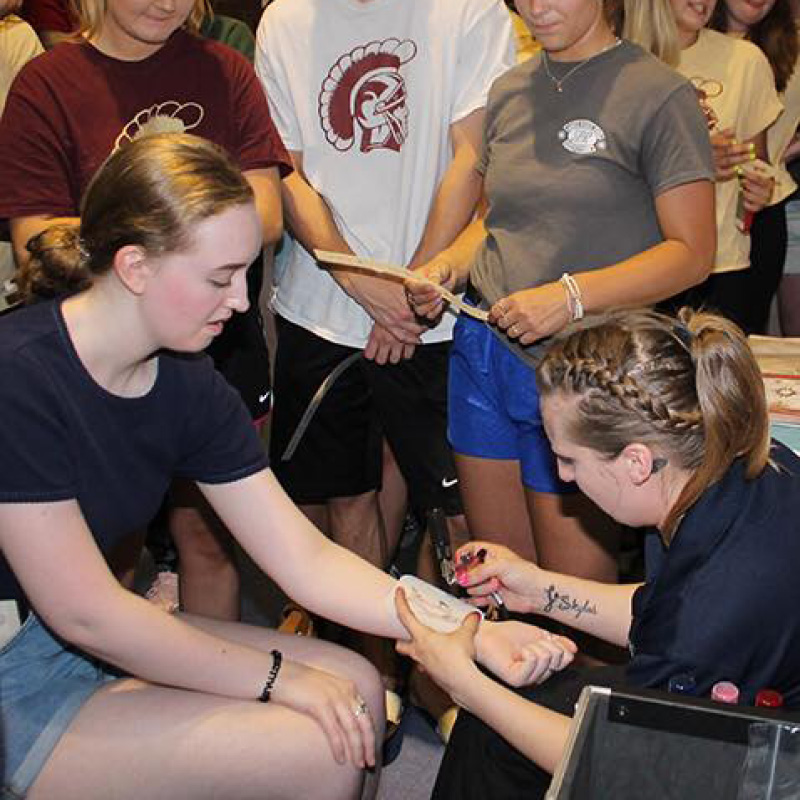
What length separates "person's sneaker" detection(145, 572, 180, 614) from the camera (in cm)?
272

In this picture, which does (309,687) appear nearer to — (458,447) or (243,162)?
(458,447)

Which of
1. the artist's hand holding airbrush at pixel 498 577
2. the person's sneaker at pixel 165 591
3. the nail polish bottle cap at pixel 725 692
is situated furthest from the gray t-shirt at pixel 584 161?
the person's sneaker at pixel 165 591

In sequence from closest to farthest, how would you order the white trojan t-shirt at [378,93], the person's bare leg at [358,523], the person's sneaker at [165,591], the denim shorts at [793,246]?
the white trojan t-shirt at [378,93] → the person's bare leg at [358,523] → the person's sneaker at [165,591] → the denim shorts at [793,246]

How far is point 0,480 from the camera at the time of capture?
61.1 inches

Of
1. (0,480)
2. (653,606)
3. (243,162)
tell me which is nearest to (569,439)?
(653,606)

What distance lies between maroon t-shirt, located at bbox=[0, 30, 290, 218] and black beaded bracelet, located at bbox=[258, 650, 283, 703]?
85 centimetres

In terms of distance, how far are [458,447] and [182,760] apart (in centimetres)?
86

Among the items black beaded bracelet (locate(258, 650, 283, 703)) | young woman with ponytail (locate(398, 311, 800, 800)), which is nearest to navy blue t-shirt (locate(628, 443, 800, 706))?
young woman with ponytail (locate(398, 311, 800, 800))

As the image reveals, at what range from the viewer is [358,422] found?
2.48 m

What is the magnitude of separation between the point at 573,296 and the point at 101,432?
82cm

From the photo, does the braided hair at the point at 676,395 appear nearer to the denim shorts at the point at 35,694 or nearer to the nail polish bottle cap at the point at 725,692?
the nail polish bottle cap at the point at 725,692

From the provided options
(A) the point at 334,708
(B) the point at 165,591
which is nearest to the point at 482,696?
(A) the point at 334,708

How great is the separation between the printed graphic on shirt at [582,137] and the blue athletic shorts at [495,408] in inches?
13.4

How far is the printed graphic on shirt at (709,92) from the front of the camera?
8.63 feet
